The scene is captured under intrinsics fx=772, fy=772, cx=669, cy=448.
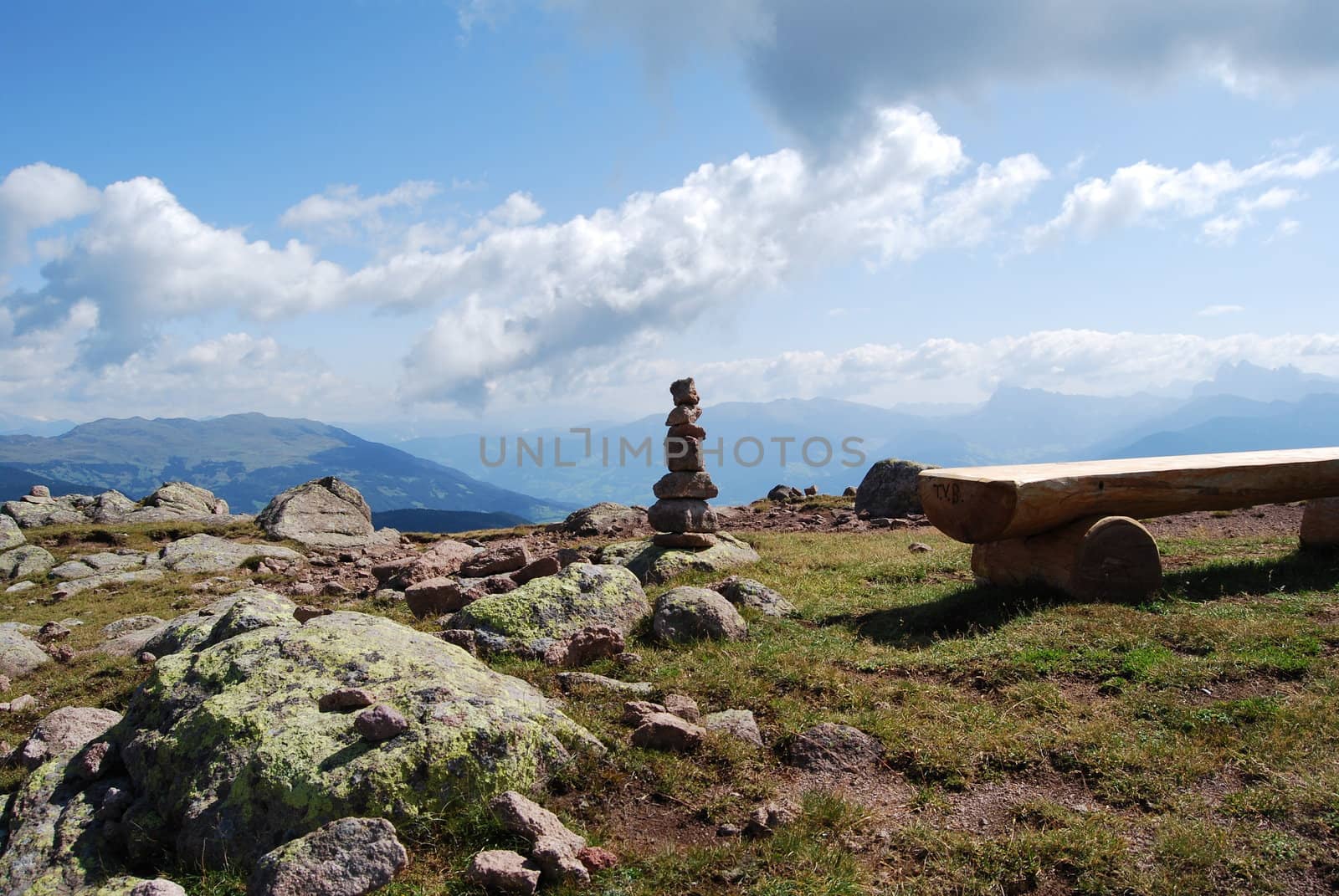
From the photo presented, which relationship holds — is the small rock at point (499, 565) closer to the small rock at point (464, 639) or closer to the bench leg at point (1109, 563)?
the small rock at point (464, 639)

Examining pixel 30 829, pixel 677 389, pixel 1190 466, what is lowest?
pixel 30 829

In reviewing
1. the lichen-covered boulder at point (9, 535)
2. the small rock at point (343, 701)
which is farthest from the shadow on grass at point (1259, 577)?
the lichen-covered boulder at point (9, 535)

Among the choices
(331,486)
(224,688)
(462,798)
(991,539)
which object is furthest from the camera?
(331,486)

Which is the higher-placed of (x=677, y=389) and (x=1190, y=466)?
(x=677, y=389)

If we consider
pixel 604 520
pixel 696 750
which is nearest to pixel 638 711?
pixel 696 750

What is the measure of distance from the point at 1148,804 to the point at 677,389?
13575 millimetres

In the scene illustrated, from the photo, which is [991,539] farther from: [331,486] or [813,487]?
[331,486]

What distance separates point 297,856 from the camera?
15.9 ft

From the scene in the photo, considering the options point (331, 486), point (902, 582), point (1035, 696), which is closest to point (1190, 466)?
point (902, 582)

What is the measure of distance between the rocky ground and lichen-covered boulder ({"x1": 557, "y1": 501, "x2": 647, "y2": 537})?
15122 millimetres

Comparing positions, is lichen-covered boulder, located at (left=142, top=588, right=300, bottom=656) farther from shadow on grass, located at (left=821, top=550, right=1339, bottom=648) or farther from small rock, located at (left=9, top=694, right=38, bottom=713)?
shadow on grass, located at (left=821, top=550, right=1339, bottom=648)

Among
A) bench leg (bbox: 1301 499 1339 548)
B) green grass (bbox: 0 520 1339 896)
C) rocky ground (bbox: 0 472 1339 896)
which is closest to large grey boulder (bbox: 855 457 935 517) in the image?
bench leg (bbox: 1301 499 1339 548)

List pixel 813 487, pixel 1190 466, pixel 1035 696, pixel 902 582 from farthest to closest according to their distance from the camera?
1. pixel 813 487
2. pixel 902 582
3. pixel 1190 466
4. pixel 1035 696

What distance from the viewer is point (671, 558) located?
50.3 feet
